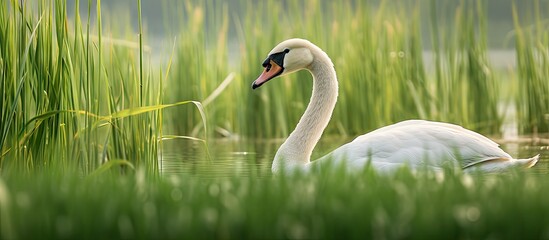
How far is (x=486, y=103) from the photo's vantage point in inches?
487

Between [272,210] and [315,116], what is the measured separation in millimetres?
4082

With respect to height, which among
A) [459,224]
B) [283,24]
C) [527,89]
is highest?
[283,24]

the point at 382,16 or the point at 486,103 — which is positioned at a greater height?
the point at 382,16

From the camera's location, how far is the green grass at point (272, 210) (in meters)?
4.33

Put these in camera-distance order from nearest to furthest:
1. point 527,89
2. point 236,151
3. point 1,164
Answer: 1. point 1,164
2. point 236,151
3. point 527,89

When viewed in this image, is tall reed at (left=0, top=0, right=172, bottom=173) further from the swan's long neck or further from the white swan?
the swan's long neck

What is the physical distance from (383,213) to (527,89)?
8202mm

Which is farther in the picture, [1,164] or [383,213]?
[1,164]

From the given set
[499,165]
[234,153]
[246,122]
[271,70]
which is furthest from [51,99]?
[246,122]

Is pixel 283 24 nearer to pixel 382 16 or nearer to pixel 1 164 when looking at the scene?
pixel 382 16

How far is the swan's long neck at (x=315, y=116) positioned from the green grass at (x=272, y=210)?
3157 millimetres

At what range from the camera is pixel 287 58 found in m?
8.61

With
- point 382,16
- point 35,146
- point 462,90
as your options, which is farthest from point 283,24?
point 35,146

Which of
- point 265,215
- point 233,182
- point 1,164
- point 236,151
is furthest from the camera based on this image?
point 236,151
